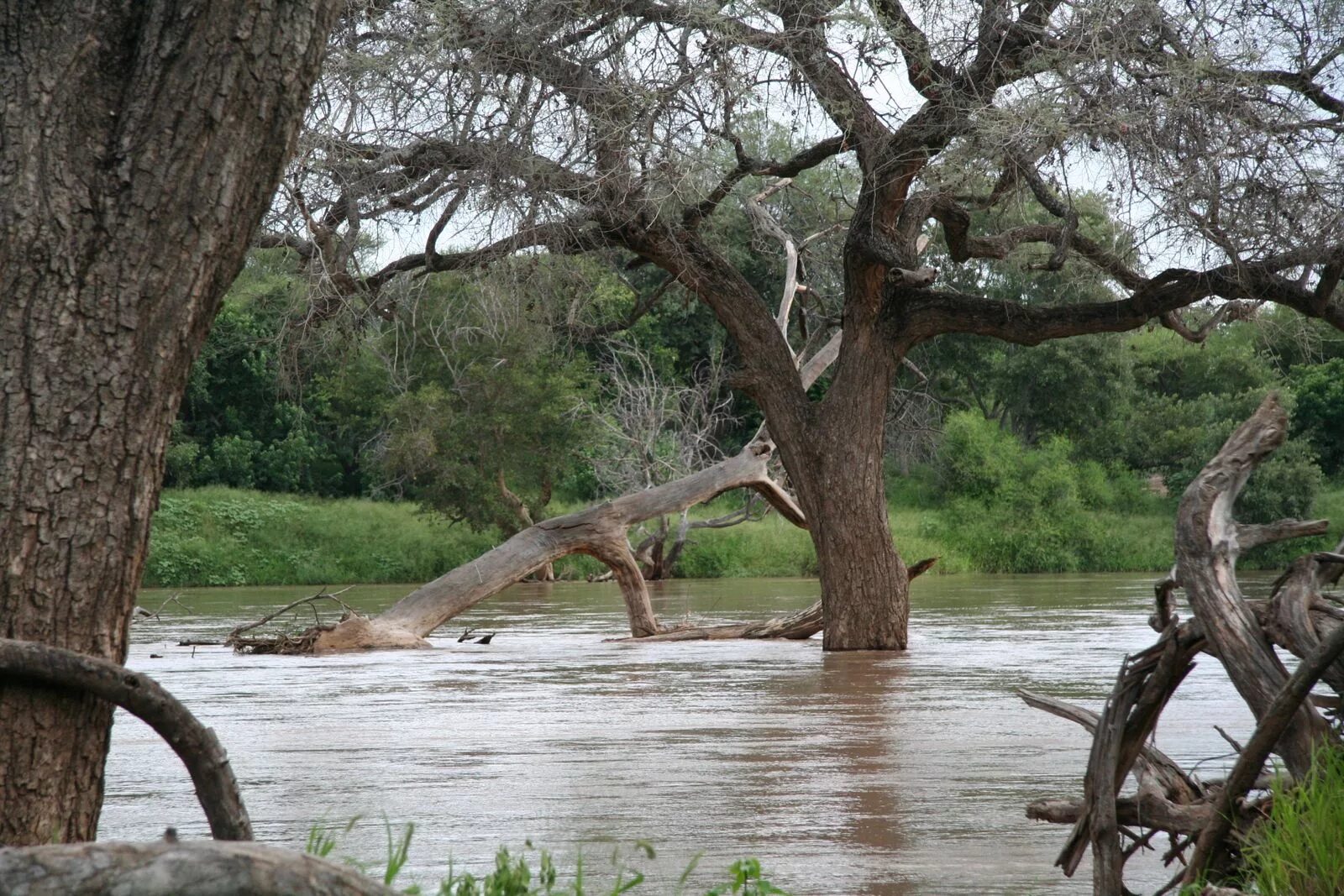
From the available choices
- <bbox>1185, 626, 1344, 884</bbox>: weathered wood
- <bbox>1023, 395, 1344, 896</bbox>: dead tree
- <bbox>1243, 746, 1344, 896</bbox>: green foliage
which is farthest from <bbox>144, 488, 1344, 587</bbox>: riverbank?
<bbox>1243, 746, 1344, 896</bbox>: green foliage

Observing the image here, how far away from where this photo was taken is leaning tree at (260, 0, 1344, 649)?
12484 mm

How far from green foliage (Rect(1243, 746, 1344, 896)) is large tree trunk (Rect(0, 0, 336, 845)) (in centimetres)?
294

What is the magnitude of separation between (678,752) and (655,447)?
93.6 feet

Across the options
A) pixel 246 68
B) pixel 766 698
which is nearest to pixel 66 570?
pixel 246 68

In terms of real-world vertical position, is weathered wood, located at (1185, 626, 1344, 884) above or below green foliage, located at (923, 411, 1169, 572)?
below

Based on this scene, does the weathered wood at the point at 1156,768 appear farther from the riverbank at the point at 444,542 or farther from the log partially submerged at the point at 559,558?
the riverbank at the point at 444,542

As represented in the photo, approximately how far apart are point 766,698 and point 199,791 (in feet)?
27.8

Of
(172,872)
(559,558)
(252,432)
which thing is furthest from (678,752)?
(252,432)

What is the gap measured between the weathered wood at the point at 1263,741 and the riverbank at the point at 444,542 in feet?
122

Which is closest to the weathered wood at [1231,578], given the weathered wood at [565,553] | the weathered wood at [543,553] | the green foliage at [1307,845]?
the green foliage at [1307,845]

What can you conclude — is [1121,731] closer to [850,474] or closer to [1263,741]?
[1263,741]

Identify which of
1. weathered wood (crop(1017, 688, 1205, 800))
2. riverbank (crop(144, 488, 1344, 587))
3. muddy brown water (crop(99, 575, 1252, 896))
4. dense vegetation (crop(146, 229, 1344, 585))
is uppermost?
dense vegetation (crop(146, 229, 1344, 585))

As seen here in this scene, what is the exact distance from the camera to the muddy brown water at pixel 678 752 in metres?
6.34

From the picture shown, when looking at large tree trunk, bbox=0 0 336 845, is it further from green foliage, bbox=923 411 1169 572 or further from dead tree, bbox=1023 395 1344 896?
green foliage, bbox=923 411 1169 572
